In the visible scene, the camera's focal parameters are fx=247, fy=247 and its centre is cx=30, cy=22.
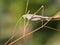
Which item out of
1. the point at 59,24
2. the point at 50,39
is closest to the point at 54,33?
the point at 50,39

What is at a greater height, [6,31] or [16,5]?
[16,5]

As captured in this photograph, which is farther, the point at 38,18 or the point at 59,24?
the point at 59,24

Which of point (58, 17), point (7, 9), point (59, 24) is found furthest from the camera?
point (7, 9)

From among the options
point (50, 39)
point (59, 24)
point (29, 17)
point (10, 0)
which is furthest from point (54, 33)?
point (29, 17)

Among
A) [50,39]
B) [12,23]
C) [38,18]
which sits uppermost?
[38,18]

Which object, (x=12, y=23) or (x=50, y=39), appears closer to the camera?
(x=12, y=23)

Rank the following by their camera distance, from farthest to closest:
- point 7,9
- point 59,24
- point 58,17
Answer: point 7,9 < point 59,24 < point 58,17

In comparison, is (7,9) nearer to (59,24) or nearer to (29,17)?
(59,24)

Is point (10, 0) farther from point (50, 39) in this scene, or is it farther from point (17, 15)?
point (50, 39)

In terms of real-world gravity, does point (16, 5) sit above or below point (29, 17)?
below
